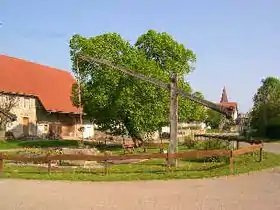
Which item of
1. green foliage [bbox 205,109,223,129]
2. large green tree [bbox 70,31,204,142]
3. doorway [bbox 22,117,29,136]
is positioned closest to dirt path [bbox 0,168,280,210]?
large green tree [bbox 70,31,204,142]

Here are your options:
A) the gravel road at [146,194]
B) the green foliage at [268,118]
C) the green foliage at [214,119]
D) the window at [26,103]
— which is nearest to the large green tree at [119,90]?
the window at [26,103]

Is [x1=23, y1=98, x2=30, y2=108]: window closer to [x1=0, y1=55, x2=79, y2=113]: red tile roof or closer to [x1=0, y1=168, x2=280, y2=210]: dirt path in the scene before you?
[x1=0, y1=55, x2=79, y2=113]: red tile roof

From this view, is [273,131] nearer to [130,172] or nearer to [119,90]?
[119,90]

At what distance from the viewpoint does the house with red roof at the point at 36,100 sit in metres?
49.3

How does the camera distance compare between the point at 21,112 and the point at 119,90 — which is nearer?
the point at 119,90

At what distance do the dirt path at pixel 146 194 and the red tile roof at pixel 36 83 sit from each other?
34.1 m

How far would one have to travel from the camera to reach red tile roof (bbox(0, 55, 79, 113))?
1987 inches

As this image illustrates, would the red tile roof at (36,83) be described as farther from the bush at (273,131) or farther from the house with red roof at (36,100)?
the bush at (273,131)

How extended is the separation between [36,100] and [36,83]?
154 inches

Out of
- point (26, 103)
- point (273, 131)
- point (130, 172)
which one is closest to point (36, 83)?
point (26, 103)

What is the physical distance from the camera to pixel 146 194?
1354 centimetres

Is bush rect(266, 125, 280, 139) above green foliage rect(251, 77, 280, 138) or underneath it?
underneath

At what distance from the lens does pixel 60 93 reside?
5828 cm

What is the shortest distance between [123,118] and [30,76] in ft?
69.6
